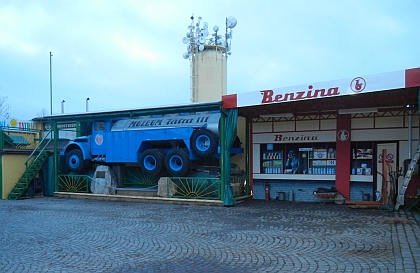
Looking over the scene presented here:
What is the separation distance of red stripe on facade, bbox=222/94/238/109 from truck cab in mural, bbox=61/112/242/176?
1.15 m

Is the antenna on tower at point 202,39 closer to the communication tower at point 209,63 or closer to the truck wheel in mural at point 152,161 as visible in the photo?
the communication tower at point 209,63

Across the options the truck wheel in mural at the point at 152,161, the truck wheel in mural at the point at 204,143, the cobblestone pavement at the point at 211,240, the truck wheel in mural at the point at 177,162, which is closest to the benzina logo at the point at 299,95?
the truck wheel in mural at the point at 204,143

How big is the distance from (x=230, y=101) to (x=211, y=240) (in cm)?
601

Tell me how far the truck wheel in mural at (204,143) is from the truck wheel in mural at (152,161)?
1.44m

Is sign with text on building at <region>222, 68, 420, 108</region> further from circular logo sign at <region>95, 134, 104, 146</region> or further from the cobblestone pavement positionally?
circular logo sign at <region>95, 134, 104, 146</region>

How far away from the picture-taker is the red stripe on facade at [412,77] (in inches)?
380

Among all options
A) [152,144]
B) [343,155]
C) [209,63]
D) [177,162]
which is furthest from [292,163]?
[209,63]

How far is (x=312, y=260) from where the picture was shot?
6695mm

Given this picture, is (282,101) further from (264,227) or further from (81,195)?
(81,195)

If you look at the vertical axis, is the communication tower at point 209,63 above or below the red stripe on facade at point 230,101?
above

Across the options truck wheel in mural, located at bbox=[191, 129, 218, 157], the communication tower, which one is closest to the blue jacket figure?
truck wheel in mural, located at bbox=[191, 129, 218, 157]

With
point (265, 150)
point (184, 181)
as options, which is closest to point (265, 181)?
point (265, 150)

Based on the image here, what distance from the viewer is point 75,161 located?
1734 cm

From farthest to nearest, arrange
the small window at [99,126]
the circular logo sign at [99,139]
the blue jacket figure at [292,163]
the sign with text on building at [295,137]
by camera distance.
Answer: the small window at [99,126] < the circular logo sign at [99,139] < the blue jacket figure at [292,163] < the sign with text on building at [295,137]
